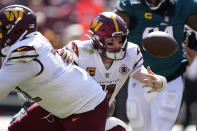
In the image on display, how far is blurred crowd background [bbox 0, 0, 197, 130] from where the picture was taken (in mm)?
7594

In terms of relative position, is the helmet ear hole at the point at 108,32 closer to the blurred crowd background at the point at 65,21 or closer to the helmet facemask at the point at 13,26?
the helmet facemask at the point at 13,26

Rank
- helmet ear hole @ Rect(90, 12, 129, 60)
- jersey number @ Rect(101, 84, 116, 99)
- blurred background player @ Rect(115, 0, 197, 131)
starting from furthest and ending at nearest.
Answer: blurred background player @ Rect(115, 0, 197, 131)
jersey number @ Rect(101, 84, 116, 99)
helmet ear hole @ Rect(90, 12, 129, 60)

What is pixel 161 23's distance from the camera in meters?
5.54

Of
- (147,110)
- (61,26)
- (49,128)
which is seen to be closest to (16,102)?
(61,26)

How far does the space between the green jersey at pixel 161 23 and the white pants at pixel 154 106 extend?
18cm

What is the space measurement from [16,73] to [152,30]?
2.11 m

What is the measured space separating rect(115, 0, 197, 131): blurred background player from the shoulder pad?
1.95 metres

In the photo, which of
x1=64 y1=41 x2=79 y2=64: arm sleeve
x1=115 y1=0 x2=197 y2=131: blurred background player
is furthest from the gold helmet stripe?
x1=115 y1=0 x2=197 y2=131: blurred background player

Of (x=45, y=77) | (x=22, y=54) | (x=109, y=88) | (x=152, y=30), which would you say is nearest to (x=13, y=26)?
(x=22, y=54)

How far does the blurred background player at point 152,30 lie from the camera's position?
5.48m

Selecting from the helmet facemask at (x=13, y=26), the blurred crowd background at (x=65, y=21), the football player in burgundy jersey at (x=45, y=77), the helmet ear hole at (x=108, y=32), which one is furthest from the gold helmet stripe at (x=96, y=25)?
the blurred crowd background at (x=65, y=21)

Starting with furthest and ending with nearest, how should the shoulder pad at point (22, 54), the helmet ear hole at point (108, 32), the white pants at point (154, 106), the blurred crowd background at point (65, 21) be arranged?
the blurred crowd background at point (65, 21) → the white pants at point (154, 106) → the helmet ear hole at point (108, 32) → the shoulder pad at point (22, 54)

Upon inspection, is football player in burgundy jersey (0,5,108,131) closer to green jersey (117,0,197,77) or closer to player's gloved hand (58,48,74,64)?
player's gloved hand (58,48,74,64)

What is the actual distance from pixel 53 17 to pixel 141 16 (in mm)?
3539
